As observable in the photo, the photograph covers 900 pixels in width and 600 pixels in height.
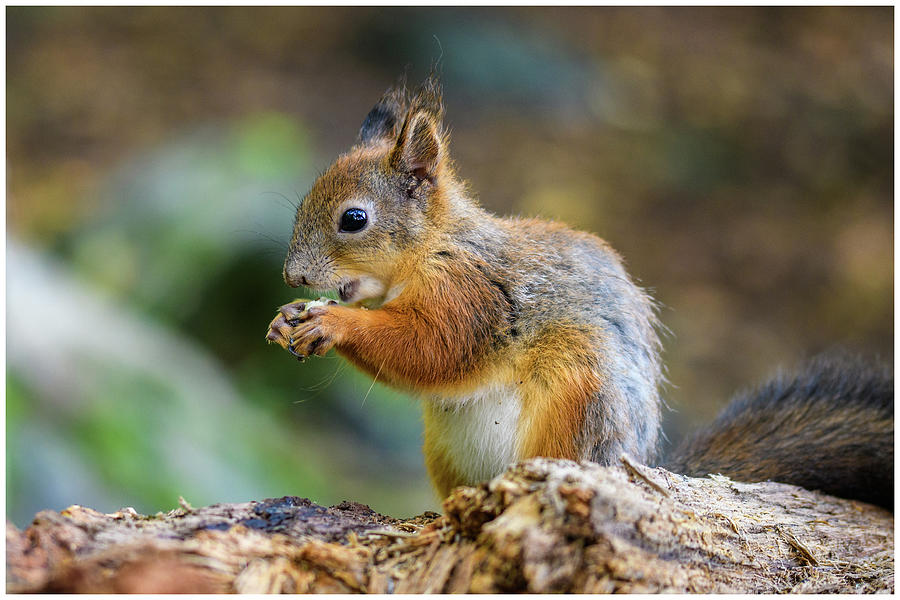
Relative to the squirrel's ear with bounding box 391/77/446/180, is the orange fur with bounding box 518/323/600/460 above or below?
below

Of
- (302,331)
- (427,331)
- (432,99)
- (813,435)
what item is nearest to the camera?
(302,331)

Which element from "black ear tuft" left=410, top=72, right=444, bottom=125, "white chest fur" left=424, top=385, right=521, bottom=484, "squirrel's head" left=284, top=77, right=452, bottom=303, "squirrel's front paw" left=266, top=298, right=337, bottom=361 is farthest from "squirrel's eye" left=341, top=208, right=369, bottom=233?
"white chest fur" left=424, top=385, right=521, bottom=484

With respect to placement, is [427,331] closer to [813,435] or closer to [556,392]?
[556,392]

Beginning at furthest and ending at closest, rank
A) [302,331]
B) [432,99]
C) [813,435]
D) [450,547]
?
[813,435]
[432,99]
[302,331]
[450,547]

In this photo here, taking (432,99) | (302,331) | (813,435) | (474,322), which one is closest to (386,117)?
(432,99)

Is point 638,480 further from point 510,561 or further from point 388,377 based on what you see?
point 388,377

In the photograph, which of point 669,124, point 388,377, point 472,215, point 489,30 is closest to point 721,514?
point 388,377

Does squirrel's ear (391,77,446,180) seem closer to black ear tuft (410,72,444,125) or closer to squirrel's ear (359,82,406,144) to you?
black ear tuft (410,72,444,125)
